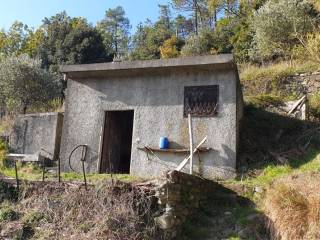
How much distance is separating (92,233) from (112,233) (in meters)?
0.37

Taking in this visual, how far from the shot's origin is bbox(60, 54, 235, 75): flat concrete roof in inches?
458

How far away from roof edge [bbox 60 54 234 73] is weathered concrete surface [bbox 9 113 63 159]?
2.38 m

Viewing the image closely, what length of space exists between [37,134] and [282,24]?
14.5 metres

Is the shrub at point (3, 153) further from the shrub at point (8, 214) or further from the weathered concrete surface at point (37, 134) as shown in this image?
the shrub at point (8, 214)

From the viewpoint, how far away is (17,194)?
9.60 meters

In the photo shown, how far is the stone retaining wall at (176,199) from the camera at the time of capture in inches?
323

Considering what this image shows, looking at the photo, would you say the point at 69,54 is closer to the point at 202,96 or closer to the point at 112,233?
the point at 202,96

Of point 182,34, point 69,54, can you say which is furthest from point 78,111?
point 182,34

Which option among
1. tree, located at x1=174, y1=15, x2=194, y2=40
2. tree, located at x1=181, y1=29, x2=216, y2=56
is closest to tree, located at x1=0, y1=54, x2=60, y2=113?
tree, located at x1=181, y1=29, x2=216, y2=56

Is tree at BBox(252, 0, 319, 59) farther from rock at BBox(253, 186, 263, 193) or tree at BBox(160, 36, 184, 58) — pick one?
rock at BBox(253, 186, 263, 193)

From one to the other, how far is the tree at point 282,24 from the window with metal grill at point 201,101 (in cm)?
1161

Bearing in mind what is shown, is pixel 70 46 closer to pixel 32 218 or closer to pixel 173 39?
pixel 173 39

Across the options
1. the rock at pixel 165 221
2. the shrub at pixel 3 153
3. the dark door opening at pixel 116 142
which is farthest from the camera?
the shrub at pixel 3 153

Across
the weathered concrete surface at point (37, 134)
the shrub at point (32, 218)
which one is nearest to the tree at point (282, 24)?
the weathered concrete surface at point (37, 134)
